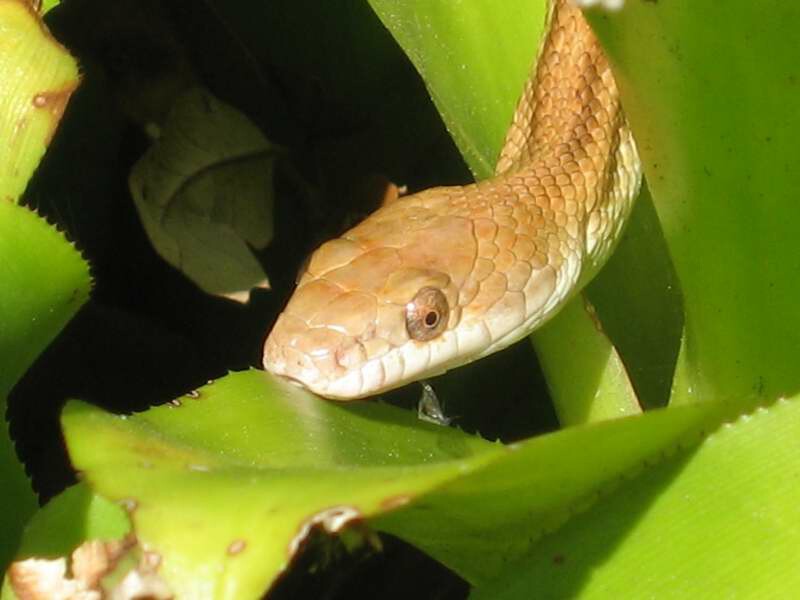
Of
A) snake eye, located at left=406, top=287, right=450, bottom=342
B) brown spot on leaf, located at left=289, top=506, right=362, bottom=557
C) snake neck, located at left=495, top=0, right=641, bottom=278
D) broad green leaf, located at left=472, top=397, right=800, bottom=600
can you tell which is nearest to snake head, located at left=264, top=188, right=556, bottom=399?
snake eye, located at left=406, top=287, right=450, bottom=342

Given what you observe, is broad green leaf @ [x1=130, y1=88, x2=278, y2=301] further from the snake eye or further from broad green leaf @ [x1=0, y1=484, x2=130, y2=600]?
broad green leaf @ [x1=0, y1=484, x2=130, y2=600]

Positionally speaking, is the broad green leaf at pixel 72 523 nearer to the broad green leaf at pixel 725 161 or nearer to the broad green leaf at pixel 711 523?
the broad green leaf at pixel 711 523

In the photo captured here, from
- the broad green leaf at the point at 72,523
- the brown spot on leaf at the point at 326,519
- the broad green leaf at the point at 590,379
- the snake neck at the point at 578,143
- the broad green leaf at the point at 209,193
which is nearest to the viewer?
the brown spot on leaf at the point at 326,519

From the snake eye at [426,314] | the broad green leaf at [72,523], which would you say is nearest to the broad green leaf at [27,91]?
the broad green leaf at [72,523]

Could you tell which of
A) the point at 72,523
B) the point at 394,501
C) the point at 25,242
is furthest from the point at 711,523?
the point at 25,242

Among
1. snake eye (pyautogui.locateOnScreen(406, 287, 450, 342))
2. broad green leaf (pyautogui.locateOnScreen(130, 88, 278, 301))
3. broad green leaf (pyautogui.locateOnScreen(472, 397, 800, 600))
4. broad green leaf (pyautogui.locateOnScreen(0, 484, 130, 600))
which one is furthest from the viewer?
broad green leaf (pyautogui.locateOnScreen(130, 88, 278, 301))

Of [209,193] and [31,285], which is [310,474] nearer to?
[31,285]
